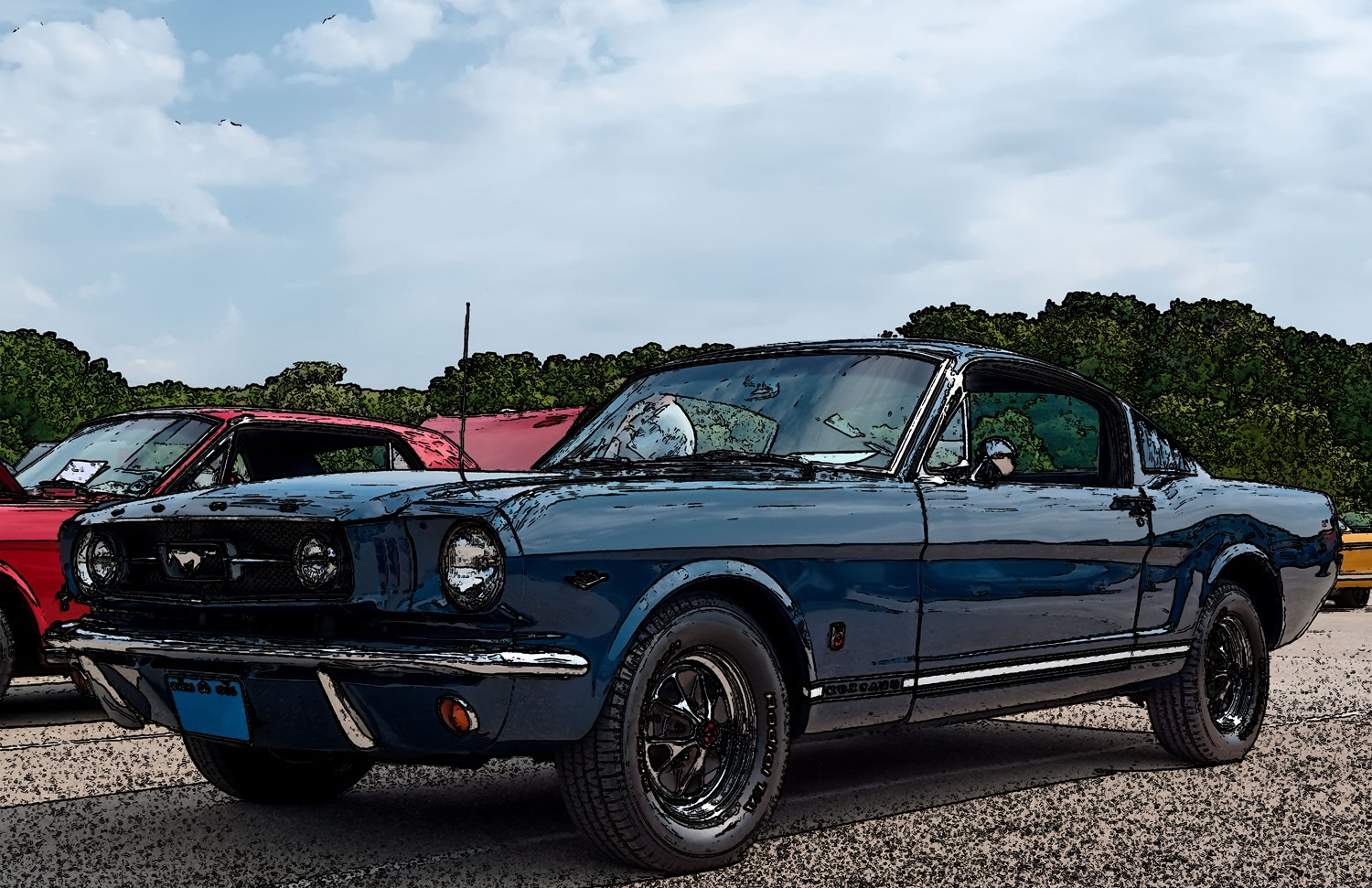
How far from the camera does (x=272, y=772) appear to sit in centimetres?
576

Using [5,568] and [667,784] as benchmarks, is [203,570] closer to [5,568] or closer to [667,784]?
[667,784]

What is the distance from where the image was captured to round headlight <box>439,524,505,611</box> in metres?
4.26

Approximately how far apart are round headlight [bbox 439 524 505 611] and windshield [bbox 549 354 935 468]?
5.12 feet

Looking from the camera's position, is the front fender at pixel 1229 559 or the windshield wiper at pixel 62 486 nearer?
the front fender at pixel 1229 559

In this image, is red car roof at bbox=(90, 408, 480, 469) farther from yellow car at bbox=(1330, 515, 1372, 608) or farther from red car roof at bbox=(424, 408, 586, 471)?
yellow car at bbox=(1330, 515, 1372, 608)

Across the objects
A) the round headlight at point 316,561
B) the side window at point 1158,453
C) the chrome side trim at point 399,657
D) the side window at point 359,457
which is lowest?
the chrome side trim at point 399,657

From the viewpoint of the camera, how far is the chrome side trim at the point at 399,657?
4191 mm

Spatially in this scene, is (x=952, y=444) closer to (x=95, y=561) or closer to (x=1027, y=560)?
(x=1027, y=560)

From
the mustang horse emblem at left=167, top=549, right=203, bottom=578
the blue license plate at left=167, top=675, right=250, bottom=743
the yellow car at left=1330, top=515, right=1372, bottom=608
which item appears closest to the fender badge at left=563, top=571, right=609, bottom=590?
the blue license plate at left=167, top=675, right=250, bottom=743

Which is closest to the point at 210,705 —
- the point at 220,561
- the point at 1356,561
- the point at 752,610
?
the point at 220,561

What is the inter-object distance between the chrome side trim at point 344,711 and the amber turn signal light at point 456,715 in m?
0.24

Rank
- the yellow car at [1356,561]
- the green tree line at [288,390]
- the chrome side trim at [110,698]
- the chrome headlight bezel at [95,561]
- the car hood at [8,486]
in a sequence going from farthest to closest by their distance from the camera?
1. the green tree line at [288,390]
2. the yellow car at [1356,561]
3. the car hood at [8,486]
4. the chrome headlight bezel at [95,561]
5. the chrome side trim at [110,698]

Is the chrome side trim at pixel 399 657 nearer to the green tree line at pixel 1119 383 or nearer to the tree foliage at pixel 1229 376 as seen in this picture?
the green tree line at pixel 1119 383

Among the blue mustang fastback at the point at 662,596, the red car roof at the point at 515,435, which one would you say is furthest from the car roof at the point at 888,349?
the red car roof at the point at 515,435
